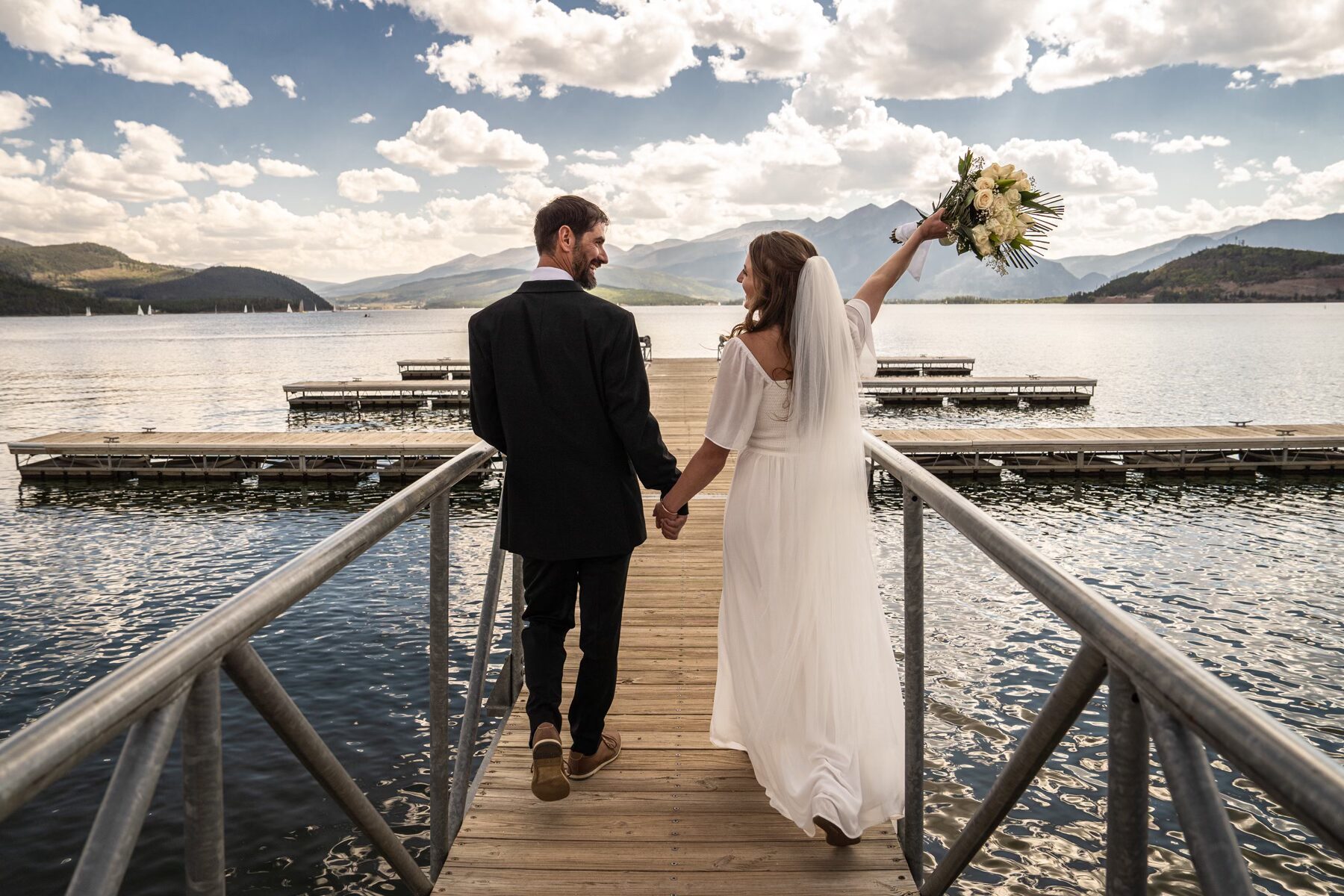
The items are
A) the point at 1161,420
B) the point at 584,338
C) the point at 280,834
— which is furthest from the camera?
the point at 1161,420

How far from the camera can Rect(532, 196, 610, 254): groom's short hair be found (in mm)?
3195

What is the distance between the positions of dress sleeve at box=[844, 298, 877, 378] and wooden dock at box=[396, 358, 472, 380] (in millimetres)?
43664

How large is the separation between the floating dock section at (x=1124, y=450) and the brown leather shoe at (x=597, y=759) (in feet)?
63.6

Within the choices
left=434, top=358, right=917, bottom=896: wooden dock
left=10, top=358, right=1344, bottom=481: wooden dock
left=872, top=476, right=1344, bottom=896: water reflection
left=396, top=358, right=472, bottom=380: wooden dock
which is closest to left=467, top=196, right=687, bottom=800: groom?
left=434, top=358, right=917, bottom=896: wooden dock

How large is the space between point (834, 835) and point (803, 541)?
1.05 m

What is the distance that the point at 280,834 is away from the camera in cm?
758

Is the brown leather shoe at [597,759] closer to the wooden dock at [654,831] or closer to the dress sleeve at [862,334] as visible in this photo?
the wooden dock at [654,831]

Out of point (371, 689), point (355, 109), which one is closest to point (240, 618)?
point (371, 689)

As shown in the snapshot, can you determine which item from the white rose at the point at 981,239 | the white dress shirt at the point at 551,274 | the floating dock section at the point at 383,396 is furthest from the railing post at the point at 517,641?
the floating dock section at the point at 383,396

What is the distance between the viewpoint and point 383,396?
40.2m

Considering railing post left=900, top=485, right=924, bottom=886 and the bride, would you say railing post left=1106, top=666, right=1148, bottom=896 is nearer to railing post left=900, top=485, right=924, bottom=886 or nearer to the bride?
railing post left=900, top=485, right=924, bottom=886

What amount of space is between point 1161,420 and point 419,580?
31.9 meters

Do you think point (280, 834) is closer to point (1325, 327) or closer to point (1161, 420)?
point (1161, 420)

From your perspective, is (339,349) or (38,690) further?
(339,349)
